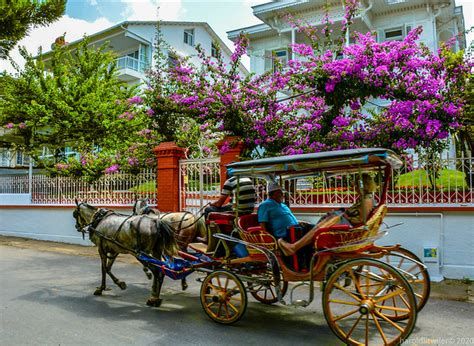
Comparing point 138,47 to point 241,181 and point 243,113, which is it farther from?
point 241,181

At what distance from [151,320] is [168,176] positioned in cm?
571

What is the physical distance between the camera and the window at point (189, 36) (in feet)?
88.6

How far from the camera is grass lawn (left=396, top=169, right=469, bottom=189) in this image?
25.7ft

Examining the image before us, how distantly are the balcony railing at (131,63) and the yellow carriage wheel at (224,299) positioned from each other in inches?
833

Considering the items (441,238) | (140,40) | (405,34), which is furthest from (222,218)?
(140,40)

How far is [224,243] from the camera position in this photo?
5.77m

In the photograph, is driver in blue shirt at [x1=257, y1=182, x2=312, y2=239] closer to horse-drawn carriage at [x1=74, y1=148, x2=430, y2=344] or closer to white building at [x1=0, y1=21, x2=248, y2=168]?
horse-drawn carriage at [x1=74, y1=148, x2=430, y2=344]

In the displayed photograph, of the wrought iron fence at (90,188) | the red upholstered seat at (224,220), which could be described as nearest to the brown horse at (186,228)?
the red upholstered seat at (224,220)

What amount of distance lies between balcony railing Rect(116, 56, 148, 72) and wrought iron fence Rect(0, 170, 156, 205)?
1141cm

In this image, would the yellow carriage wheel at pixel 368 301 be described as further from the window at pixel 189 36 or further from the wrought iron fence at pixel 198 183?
the window at pixel 189 36

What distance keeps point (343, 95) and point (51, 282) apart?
7.30m

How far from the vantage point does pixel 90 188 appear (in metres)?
12.9

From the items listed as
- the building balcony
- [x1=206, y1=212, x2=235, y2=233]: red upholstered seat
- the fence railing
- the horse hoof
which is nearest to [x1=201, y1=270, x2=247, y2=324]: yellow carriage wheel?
[x1=206, y1=212, x2=235, y2=233]: red upholstered seat

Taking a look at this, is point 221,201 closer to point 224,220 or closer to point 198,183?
point 224,220
